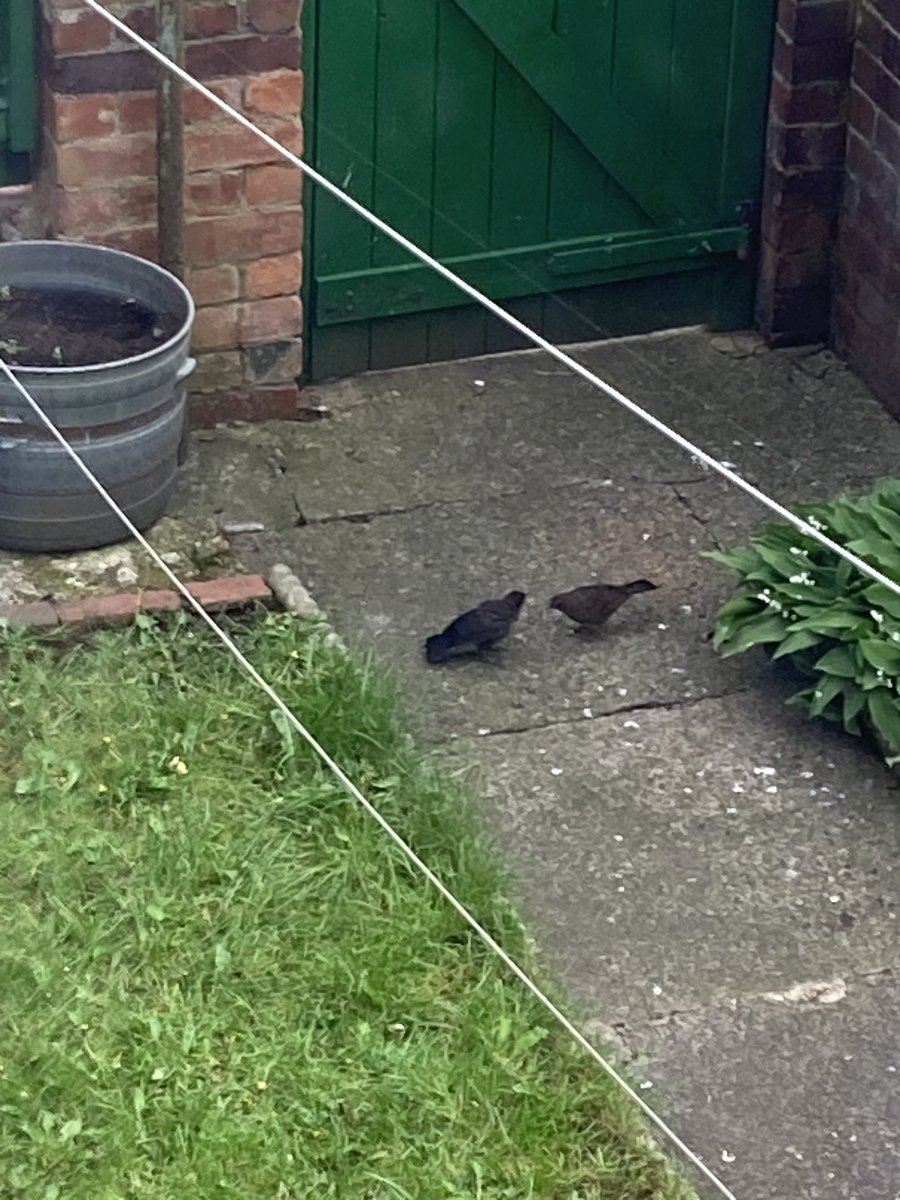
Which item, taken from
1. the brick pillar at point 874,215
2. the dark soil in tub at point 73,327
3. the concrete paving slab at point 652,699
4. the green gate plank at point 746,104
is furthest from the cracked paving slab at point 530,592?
the green gate plank at point 746,104

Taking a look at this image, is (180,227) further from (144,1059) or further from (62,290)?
(144,1059)

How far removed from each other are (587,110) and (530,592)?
157 cm

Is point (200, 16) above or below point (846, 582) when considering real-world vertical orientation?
above

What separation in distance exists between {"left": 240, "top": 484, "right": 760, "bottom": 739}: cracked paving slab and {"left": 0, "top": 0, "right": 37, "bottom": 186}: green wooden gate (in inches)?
47.9

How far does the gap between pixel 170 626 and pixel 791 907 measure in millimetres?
1649

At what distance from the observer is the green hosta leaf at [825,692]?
549 centimetres

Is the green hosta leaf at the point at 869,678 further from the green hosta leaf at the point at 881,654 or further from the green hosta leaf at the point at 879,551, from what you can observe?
the green hosta leaf at the point at 879,551

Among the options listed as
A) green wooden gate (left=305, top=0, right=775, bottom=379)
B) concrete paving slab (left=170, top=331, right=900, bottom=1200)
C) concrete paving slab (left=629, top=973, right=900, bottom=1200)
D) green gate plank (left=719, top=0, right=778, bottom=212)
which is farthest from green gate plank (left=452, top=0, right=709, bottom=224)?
concrete paving slab (left=629, top=973, right=900, bottom=1200)

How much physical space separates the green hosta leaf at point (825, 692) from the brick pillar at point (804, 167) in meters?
1.92

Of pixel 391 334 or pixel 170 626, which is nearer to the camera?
pixel 170 626

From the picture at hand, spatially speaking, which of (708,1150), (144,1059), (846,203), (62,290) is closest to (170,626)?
(62,290)

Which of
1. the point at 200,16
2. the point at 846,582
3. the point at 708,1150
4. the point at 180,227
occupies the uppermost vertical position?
the point at 200,16

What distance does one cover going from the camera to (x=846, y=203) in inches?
276

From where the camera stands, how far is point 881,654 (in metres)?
5.43
